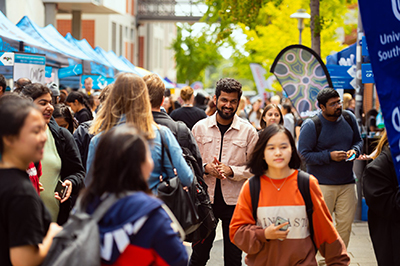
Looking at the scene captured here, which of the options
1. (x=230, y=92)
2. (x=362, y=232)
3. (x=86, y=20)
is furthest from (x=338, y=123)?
(x=86, y=20)

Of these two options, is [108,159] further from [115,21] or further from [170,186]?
[115,21]

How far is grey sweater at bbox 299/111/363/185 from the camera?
6613mm

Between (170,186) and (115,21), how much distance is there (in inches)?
1418

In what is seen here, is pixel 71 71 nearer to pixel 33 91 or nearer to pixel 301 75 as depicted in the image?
pixel 301 75

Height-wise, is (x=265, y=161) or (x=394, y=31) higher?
(x=394, y=31)

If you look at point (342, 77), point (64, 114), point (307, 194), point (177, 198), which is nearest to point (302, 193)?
point (307, 194)

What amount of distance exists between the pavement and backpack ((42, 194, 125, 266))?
14.6 ft

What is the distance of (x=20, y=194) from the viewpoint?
8.70 feet

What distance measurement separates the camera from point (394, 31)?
3.38 meters

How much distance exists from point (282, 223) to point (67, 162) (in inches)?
79.8

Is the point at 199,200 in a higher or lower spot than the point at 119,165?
lower

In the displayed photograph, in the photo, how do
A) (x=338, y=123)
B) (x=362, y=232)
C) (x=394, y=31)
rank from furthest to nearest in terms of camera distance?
1. (x=362, y=232)
2. (x=338, y=123)
3. (x=394, y=31)

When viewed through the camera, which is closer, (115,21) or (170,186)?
(170,186)

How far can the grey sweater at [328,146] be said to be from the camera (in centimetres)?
661
